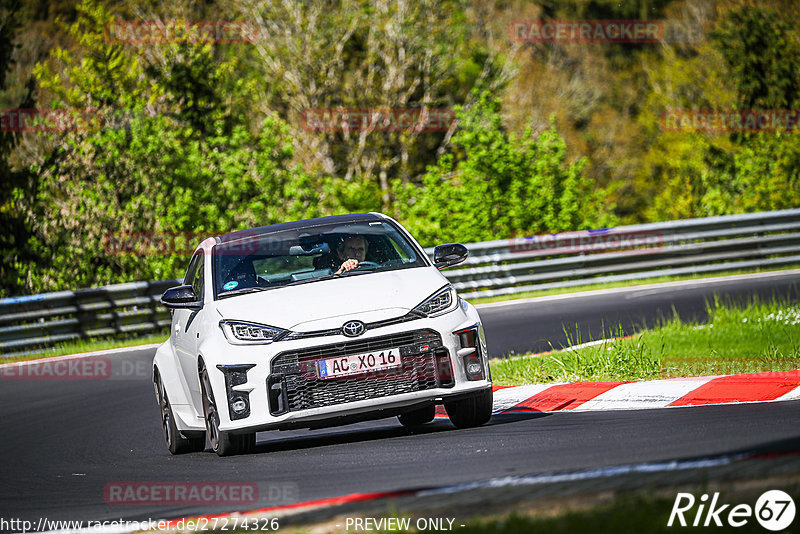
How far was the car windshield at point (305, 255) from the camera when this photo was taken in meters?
8.40

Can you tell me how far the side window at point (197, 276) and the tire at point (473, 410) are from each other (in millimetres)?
1968

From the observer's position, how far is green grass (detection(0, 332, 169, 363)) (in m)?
18.2

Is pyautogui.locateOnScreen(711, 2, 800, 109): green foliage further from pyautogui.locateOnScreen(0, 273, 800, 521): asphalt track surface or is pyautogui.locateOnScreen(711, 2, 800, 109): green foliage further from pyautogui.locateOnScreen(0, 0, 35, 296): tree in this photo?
pyautogui.locateOnScreen(0, 273, 800, 521): asphalt track surface

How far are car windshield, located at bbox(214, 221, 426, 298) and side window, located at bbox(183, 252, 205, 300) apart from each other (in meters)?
0.24

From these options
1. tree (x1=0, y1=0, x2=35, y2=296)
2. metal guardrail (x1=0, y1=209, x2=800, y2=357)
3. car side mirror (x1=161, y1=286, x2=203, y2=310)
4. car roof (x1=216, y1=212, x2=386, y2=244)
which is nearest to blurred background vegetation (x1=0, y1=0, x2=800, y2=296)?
tree (x1=0, y1=0, x2=35, y2=296)

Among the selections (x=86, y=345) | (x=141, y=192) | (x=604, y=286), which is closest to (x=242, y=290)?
(x=86, y=345)

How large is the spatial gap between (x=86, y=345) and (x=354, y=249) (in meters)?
11.2

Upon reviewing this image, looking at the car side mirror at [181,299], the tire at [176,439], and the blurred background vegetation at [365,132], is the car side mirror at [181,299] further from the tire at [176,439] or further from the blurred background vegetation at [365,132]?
the blurred background vegetation at [365,132]

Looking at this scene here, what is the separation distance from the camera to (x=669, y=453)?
6008 mm

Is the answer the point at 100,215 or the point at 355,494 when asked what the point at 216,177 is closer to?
the point at 100,215

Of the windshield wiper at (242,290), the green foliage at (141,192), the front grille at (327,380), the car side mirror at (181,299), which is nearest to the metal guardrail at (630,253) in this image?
the green foliage at (141,192)

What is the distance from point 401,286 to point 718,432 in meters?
2.27

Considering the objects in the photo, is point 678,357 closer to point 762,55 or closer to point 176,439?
point 176,439

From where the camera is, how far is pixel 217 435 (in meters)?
7.94
